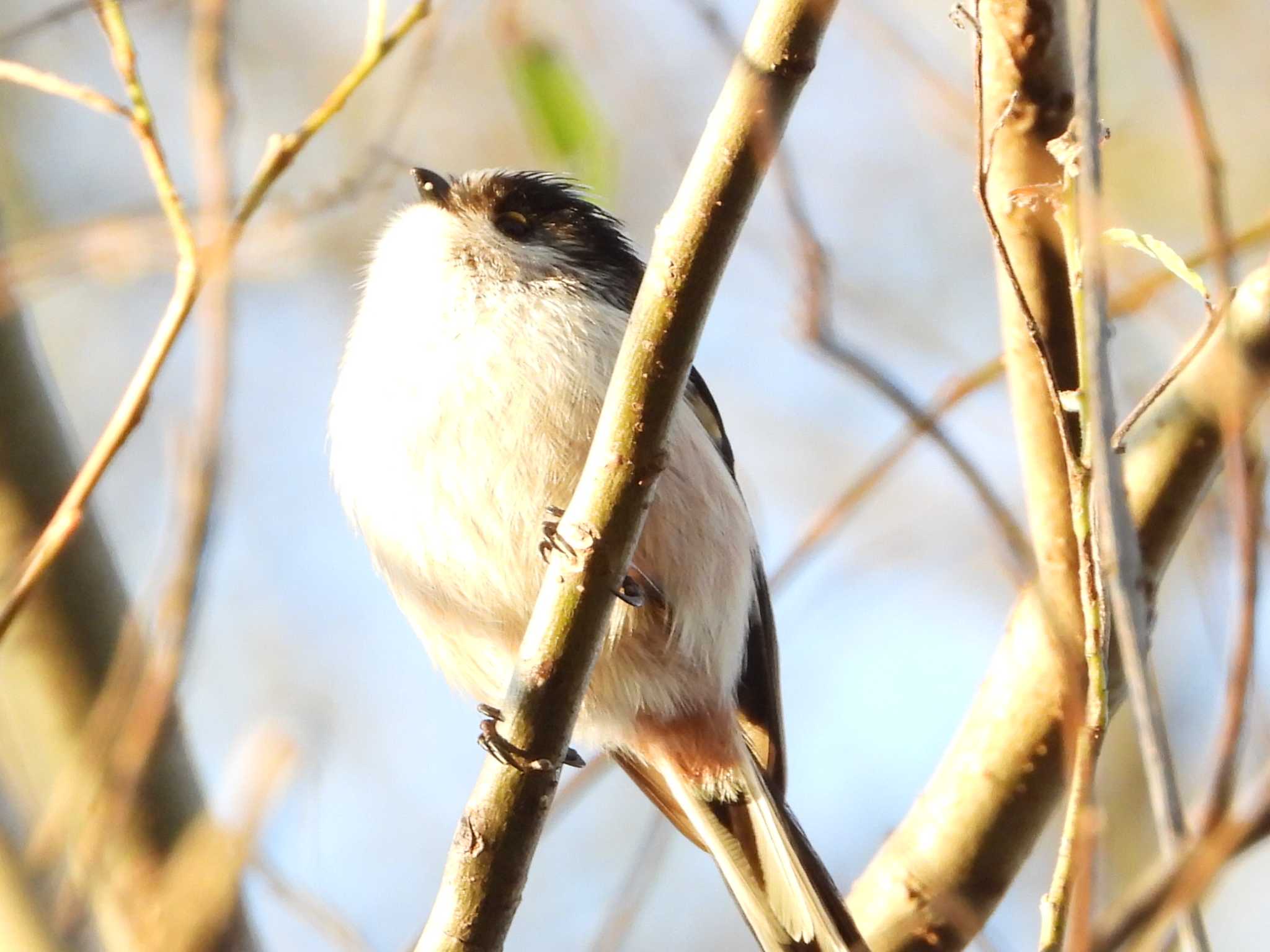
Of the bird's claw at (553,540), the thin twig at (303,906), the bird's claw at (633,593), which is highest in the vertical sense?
the bird's claw at (553,540)

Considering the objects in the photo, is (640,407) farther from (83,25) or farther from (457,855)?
(83,25)

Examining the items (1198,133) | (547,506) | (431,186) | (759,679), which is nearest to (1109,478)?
(1198,133)

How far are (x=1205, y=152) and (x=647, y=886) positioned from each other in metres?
1.58

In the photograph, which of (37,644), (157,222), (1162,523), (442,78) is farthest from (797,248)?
(442,78)

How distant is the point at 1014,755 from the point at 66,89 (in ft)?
7.17

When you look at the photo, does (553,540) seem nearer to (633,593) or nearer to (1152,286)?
(633,593)

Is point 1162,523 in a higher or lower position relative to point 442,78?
lower

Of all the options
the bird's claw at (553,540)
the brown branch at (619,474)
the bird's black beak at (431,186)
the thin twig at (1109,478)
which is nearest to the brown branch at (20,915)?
the brown branch at (619,474)

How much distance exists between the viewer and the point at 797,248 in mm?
2293

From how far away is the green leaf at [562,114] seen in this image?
311 centimetres

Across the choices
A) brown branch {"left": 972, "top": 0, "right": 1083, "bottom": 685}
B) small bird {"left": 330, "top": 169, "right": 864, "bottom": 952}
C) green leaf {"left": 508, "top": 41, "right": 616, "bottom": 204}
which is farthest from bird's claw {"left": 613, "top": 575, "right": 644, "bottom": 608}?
green leaf {"left": 508, "top": 41, "right": 616, "bottom": 204}

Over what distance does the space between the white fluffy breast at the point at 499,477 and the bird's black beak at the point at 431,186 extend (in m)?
0.11

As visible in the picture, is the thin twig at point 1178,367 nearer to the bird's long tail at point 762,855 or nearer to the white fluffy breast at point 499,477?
the white fluffy breast at point 499,477

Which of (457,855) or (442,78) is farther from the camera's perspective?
(442,78)
